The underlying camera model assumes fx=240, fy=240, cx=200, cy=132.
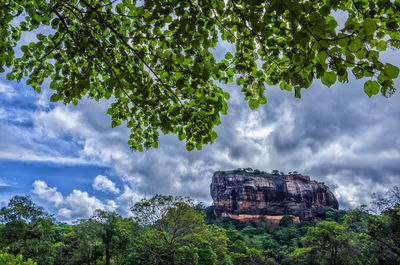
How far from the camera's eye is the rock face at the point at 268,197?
71375mm

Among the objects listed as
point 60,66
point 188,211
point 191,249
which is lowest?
point 191,249

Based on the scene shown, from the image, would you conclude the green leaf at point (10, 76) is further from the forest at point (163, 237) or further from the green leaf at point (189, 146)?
the forest at point (163, 237)

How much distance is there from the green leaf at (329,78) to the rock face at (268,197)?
→ 7330 centimetres

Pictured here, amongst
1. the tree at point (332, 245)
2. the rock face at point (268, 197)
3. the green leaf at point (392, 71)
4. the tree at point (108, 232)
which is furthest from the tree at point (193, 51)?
the rock face at point (268, 197)

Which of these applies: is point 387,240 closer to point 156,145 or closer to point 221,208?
point 156,145

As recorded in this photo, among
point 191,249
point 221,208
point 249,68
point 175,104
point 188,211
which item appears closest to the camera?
point 249,68

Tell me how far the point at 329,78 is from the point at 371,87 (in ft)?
0.84

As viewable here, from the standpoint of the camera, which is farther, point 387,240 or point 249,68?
point 387,240

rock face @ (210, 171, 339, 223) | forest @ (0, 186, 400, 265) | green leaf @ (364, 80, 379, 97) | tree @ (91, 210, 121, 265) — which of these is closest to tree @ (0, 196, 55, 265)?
forest @ (0, 186, 400, 265)

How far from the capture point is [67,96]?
2920 mm

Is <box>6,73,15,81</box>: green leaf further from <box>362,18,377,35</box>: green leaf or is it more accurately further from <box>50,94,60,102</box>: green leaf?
<box>362,18,377,35</box>: green leaf

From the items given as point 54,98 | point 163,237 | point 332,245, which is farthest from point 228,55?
point 332,245

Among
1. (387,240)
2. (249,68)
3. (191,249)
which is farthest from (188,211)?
(249,68)

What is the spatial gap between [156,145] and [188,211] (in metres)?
15.5
